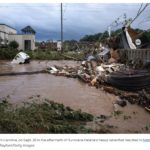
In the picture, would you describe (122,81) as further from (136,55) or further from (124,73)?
(136,55)

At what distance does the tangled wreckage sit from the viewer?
4169 millimetres

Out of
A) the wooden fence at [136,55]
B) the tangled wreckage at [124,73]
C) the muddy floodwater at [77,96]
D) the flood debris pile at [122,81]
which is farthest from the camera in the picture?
the wooden fence at [136,55]

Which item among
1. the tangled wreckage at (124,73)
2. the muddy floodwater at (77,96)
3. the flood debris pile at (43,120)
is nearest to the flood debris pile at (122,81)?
the tangled wreckage at (124,73)

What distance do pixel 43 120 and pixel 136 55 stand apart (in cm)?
288

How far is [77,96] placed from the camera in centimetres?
416

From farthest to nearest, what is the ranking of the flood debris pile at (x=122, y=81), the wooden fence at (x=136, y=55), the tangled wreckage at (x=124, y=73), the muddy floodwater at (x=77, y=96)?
1. the wooden fence at (x=136, y=55)
2. the tangled wreckage at (x=124, y=73)
3. the flood debris pile at (x=122, y=81)
4. the muddy floodwater at (x=77, y=96)

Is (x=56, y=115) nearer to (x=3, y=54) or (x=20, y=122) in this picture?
(x=20, y=122)

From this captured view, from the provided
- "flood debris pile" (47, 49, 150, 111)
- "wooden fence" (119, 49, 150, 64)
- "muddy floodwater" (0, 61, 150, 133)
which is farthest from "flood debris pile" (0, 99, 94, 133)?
"wooden fence" (119, 49, 150, 64)

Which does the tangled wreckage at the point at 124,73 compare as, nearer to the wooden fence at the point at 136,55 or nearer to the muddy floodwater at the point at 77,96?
the wooden fence at the point at 136,55

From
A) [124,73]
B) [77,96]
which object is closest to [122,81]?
[124,73]

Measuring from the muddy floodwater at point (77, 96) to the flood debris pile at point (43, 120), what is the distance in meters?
0.27

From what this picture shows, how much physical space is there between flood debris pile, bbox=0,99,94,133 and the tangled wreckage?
88 centimetres

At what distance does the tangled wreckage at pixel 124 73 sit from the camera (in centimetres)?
417

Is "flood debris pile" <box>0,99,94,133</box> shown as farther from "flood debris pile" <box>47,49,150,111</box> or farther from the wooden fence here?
the wooden fence
